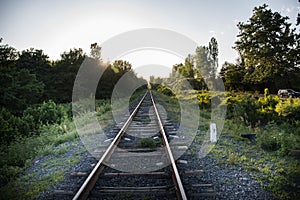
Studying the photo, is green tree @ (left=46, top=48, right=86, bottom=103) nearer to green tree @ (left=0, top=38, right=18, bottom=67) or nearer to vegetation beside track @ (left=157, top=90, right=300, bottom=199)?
green tree @ (left=0, top=38, right=18, bottom=67)

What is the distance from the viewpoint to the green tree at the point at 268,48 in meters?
29.4

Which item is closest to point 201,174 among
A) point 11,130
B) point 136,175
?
point 136,175

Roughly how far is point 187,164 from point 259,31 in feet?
107

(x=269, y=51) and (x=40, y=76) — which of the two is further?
(x=40, y=76)

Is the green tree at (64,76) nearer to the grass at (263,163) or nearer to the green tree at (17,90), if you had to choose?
the green tree at (17,90)

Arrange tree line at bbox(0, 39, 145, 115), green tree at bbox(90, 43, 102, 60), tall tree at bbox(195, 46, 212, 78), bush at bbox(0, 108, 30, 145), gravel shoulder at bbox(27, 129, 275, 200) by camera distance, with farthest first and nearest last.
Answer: tall tree at bbox(195, 46, 212, 78)
green tree at bbox(90, 43, 102, 60)
tree line at bbox(0, 39, 145, 115)
bush at bbox(0, 108, 30, 145)
gravel shoulder at bbox(27, 129, 275, 200)

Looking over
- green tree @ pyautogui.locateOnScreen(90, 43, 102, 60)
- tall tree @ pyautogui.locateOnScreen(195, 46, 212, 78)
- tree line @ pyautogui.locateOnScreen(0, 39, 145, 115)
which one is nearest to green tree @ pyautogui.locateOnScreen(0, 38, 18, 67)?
tree line @ pyautogui.locateOnScreen(0, 39, 145, 115)

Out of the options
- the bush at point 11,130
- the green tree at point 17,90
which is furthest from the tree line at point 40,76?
the bush at point 11,130

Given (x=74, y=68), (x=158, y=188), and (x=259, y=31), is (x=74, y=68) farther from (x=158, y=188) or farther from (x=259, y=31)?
(x=158, y=188)

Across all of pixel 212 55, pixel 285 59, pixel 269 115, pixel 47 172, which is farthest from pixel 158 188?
pixel 212 55

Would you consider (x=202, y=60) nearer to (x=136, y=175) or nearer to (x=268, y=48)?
(x=268, y=48)

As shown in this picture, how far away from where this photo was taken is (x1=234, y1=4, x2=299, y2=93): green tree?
29391mm

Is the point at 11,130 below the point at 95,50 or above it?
below

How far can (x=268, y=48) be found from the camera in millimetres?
30312
